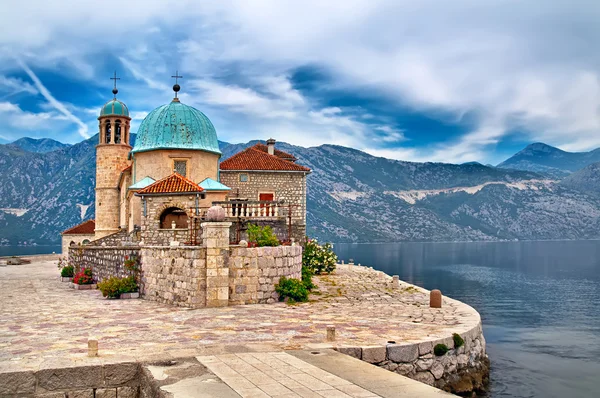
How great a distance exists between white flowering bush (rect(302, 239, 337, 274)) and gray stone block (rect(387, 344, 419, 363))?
2052 cm

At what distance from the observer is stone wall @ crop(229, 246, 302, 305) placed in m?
19.9

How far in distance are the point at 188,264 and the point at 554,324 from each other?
2586 centimetres

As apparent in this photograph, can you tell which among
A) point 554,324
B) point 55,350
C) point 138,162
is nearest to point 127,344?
point 55,350

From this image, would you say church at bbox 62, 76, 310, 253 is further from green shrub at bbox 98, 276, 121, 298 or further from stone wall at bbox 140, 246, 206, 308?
green shrub at bbox 98, 276, 121, 298

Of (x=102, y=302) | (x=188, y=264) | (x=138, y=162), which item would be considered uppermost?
(x=138, y=162)

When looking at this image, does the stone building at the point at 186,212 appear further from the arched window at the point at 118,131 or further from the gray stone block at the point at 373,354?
the gray stone block at the point at 373,354

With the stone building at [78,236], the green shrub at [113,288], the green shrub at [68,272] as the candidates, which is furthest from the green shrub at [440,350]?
the stone building at [78,236]

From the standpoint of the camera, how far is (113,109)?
44781mm

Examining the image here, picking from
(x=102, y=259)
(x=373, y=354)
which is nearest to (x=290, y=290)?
(x=373, y=354)

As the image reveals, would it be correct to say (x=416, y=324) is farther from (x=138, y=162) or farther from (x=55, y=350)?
(x=138, y=162)

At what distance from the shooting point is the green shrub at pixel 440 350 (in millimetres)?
14009

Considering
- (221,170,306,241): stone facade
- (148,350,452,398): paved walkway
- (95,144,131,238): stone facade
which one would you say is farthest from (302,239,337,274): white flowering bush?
(148,350,452,398): paved walkway

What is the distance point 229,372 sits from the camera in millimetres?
10156

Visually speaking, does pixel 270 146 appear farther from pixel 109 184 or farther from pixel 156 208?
pixel 156 208
